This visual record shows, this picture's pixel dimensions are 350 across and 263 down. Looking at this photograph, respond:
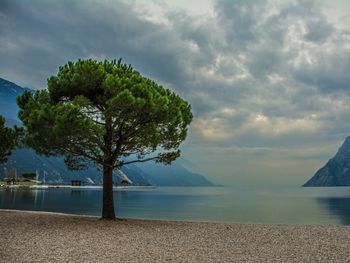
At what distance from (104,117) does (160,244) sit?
12.2m

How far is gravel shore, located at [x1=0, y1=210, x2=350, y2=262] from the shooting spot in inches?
559

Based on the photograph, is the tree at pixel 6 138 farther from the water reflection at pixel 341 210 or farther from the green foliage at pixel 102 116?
the water reflection at pixel 341 210

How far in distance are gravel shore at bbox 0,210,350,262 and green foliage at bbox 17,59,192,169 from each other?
587cm

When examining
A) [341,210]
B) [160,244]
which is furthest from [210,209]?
[160,244]

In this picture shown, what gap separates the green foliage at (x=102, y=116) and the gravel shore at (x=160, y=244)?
5.87 meters

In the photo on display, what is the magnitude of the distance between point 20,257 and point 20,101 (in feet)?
63.8

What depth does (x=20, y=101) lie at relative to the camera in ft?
98.5

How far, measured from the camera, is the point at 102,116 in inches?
1057

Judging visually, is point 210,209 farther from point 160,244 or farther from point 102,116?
point 160,244

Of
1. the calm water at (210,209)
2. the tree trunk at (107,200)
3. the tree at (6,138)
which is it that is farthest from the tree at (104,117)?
the calm water at (210,209)

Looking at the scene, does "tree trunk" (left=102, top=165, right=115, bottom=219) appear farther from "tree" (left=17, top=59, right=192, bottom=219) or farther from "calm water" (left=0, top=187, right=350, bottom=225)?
"calm water" (left=0, top=187, right=350, bottom=225)

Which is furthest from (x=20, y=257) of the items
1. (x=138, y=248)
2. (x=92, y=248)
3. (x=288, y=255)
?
(x=288, y=255)

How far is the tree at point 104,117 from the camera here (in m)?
24.3

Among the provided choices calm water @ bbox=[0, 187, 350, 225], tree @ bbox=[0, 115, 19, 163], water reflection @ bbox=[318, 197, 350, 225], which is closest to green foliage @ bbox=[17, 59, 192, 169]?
tree @ bbox=[0, 115, 19, 163]
